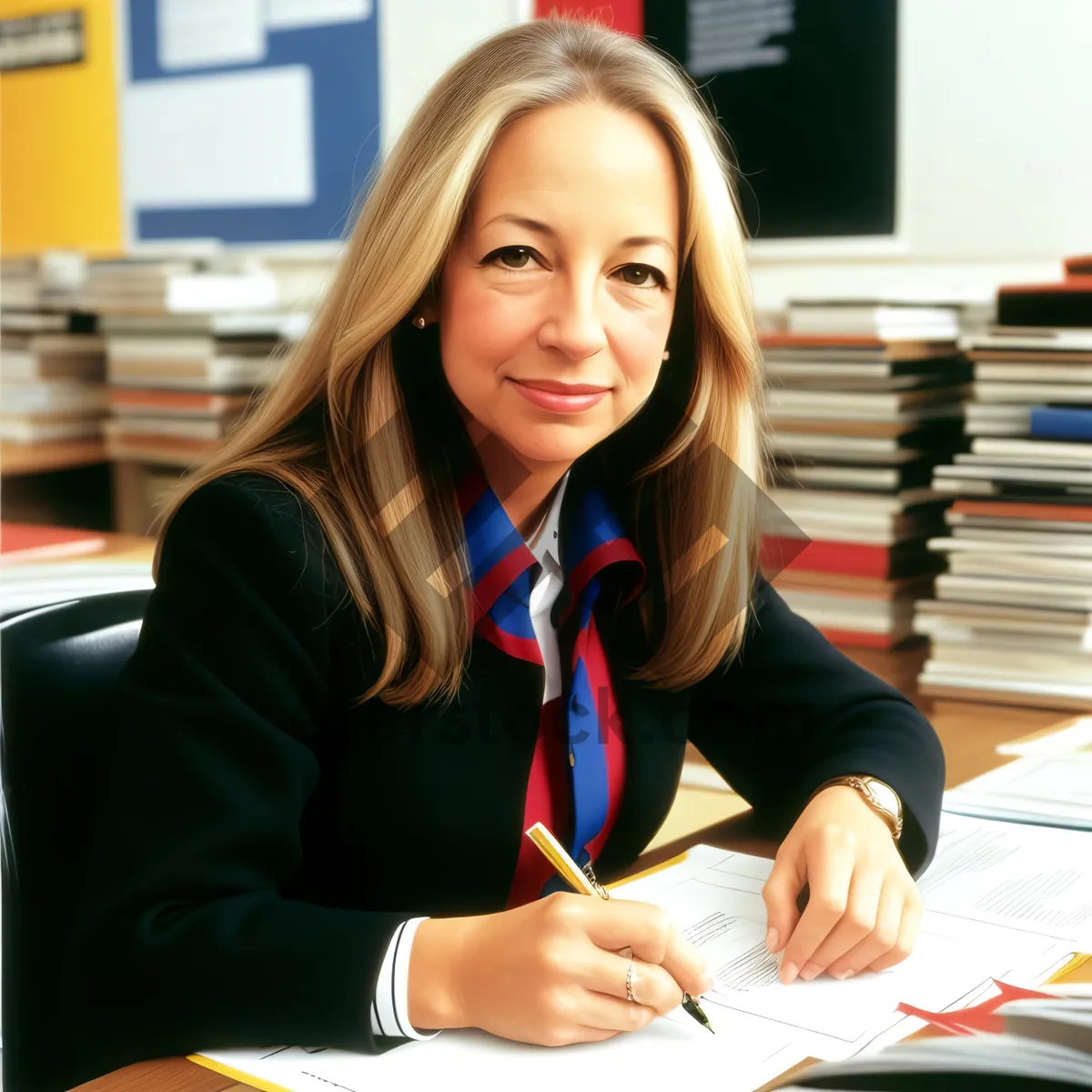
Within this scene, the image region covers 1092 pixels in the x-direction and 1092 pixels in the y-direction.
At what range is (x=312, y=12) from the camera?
2553 millimetres

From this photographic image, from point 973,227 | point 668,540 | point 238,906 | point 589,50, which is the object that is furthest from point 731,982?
point 973,227

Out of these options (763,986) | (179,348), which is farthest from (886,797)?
(179,348)

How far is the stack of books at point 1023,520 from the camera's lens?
1.49m

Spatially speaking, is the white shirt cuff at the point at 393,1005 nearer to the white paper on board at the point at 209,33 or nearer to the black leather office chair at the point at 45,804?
the black leather office chair at the point at 45,804

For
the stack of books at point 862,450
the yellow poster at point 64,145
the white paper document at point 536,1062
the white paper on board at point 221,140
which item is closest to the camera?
the white paper document at point 536,1062

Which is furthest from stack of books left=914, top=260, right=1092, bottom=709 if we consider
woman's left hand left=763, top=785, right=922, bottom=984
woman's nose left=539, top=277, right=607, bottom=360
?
woman's nose left=539, top=277, right=607, bottom=360

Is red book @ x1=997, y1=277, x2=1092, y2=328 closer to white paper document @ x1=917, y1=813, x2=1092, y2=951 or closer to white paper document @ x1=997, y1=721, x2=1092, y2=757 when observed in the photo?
white paper document @ x1=997, y1=721, x2=1092, y2=757

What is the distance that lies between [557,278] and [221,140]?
2.00m

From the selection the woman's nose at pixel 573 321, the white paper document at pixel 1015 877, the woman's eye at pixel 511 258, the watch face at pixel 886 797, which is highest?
the woman's eye at pixel 511 258

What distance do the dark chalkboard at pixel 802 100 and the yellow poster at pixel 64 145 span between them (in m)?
1.38

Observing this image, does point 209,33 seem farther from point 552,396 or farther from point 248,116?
point 552,396

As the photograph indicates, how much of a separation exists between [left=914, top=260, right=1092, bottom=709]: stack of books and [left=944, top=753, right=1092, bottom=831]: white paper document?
0.25m

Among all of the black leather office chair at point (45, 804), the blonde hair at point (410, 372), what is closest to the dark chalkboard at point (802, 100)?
the blonde hair at point (410, 372)

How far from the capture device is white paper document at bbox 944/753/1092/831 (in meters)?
1.11
